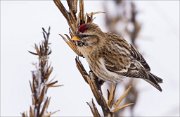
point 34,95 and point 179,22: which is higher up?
point 34,95

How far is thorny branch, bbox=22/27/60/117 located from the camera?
63.6 inches

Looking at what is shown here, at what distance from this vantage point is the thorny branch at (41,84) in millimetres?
1615

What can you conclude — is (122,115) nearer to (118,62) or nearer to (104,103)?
(118,62)

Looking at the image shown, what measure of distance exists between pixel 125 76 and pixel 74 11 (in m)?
1.23

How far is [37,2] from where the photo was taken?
27.4ft

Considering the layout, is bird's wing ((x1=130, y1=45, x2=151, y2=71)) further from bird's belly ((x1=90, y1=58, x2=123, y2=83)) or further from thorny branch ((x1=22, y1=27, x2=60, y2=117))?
thorny branch ((x1=22, y1=27, x2=60, y2=117))

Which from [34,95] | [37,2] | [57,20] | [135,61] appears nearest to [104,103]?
[34,95]

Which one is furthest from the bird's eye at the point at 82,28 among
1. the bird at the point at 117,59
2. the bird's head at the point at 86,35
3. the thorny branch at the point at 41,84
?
the bird at the point at 117,59

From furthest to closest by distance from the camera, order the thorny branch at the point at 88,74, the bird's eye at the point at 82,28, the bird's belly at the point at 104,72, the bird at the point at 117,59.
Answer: the bird at the point at 117,59 < the bird's belly at the point at 104,72 < the bird's eye at the point at 82,28 < the thorny branch at the point at 88,74

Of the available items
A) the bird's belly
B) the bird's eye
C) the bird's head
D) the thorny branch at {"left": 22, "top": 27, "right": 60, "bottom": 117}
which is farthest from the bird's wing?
the thorny branch at {"left": 22, "top": 27, "right": 60, "bottom": 117}

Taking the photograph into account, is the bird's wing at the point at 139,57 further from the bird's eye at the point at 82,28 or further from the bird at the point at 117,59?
the bird's eye at the point at 82,28

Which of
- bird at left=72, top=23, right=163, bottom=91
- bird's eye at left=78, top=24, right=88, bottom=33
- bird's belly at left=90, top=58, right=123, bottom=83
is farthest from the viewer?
bird at left=72, top=23, right=163, bottom=91

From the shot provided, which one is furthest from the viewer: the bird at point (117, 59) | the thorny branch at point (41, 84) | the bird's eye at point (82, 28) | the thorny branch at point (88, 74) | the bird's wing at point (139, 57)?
the bird's wing at point (139, 57)

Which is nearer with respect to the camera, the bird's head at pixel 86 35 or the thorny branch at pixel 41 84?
the thorny branch at pixel 41 84
